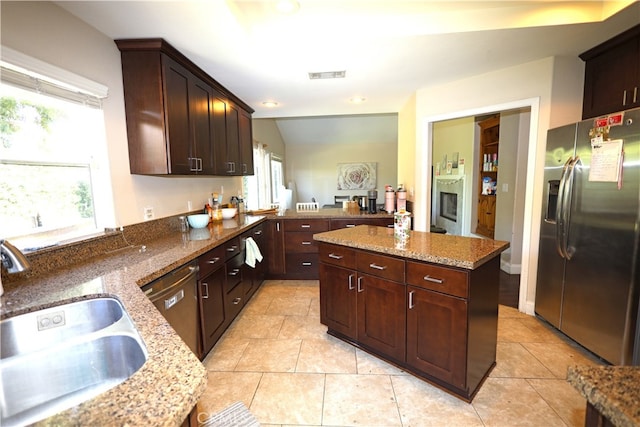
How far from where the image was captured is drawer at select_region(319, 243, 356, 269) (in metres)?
2.18

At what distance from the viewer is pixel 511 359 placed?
84.7 inches

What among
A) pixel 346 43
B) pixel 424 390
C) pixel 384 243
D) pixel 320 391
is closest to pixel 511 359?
pixel 424 390

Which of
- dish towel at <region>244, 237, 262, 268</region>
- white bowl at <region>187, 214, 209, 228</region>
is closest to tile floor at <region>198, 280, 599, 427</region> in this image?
dish towel at <region>244, 237, 262, 268</region>

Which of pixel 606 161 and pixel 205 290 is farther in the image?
pixel 205 290

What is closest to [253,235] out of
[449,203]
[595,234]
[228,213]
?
[228,213]

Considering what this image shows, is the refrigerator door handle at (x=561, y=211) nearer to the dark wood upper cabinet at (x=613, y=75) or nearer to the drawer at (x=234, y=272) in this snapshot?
the dark wood upper cabinet at (x=613, y=75)

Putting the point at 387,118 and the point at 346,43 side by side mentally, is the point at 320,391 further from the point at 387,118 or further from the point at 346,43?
the point at 387,118

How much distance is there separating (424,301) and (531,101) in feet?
7.23

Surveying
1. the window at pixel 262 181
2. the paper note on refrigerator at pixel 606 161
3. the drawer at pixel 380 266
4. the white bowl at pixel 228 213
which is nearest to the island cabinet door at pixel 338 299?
the drawer at pixel 380 266

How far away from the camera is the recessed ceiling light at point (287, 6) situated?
179cm

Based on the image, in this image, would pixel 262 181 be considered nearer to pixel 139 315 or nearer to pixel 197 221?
pixel 197 221

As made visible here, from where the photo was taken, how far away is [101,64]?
195 cm

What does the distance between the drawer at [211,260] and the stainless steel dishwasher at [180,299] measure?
70mm

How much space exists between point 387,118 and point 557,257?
534cm
